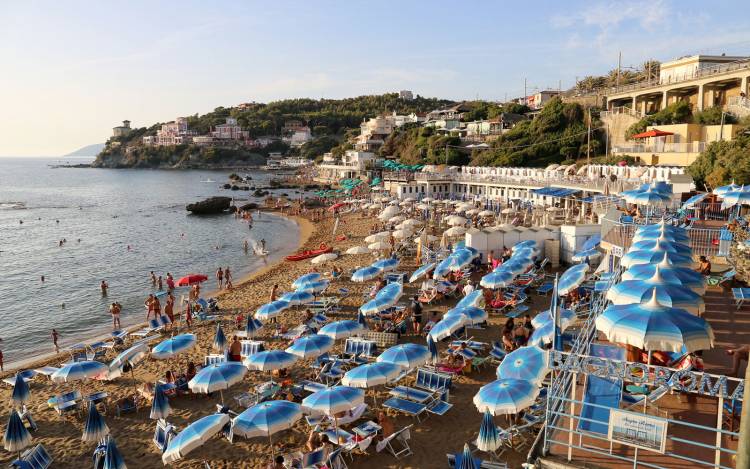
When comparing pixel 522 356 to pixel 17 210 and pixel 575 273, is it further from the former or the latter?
pixel 17 210

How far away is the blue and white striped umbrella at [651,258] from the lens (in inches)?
434

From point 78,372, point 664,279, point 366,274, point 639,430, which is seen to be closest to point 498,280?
point 366,274

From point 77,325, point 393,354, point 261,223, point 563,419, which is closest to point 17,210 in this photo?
point 261,223

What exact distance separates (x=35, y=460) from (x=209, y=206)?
49493 millimetres

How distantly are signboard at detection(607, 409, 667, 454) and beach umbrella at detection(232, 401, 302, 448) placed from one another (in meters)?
5.51

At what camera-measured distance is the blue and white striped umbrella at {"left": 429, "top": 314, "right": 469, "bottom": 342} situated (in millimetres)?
12477

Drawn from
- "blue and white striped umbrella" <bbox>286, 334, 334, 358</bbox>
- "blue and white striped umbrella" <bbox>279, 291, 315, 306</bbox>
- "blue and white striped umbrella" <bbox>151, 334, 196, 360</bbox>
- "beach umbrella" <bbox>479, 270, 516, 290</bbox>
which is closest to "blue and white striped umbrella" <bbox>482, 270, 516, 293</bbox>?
"beach umbrella" <bbox>479, 270, 516, 290</bbox>

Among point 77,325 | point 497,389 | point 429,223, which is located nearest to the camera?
point 497,389

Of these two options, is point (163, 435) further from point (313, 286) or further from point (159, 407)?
point (313, 286)

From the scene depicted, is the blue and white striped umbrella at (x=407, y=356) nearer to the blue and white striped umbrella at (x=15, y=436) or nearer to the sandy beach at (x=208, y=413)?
the sandy beach at (x=208, y=413)

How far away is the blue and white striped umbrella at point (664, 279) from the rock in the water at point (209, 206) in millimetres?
52773

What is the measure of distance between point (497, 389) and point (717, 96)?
44.2 meters

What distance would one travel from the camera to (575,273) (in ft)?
50.0

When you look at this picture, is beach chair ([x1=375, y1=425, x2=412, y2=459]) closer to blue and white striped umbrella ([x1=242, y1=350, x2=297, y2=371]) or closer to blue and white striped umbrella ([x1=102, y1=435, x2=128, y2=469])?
blue and white striped umbrella ([x1=242, y1=350, x2=297, y2=371])
